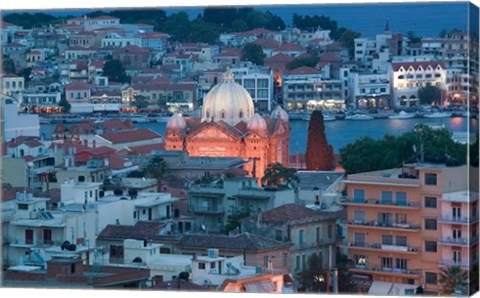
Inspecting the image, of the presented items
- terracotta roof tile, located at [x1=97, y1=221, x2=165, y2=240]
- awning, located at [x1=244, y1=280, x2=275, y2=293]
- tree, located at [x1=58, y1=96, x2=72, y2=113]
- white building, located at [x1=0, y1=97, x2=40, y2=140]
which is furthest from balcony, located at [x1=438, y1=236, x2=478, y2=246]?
tree, located at [x1=58, y1=96, x2=72, y2=113]

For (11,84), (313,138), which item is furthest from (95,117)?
(313,138)

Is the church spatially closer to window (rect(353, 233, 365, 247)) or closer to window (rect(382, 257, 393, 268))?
window (rect(353, 233, 365, 247))

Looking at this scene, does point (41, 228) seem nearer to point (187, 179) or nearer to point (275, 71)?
point (187, 179)

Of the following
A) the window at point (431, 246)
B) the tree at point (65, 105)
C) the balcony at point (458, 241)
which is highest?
the tree at point (65, 105)

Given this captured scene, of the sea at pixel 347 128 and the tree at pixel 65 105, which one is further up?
the tree at pixel 65 105

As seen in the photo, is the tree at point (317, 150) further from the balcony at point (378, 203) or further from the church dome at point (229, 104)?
the balcony at point (378, 203)

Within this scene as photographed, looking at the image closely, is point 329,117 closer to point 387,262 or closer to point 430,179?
point 387,262

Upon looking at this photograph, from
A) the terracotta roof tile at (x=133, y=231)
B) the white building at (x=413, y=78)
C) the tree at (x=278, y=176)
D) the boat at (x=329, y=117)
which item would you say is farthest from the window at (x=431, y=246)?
the boat at (x=329, y=117)
